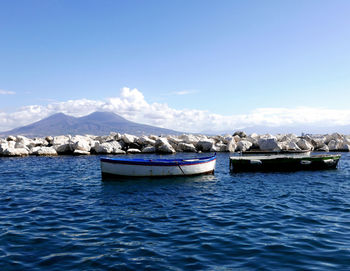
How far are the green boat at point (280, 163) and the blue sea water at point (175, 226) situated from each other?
20.4 ft

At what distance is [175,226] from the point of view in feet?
35.2

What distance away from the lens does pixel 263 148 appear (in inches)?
1727

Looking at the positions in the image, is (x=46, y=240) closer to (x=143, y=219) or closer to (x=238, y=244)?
(x=143, y=219)

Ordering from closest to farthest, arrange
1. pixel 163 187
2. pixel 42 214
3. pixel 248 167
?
pixel 42 214
pixel 163 187
pixel 248 167

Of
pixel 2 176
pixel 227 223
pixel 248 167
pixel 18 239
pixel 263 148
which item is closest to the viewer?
pixel 18 239

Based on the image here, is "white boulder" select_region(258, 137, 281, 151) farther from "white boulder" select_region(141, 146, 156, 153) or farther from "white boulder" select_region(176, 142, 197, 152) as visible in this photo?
"white boulder" select_region(141, 146, 156, 153)

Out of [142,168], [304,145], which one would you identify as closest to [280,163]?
[142,168]

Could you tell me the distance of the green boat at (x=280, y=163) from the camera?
85.8 feet

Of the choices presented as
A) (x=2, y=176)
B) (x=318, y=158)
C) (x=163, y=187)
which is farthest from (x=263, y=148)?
(x=2, y=176)

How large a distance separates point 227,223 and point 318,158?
19570 millimetres

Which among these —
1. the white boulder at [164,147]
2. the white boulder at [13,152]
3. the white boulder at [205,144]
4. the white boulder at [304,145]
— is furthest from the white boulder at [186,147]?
the white boulder at [13,152]

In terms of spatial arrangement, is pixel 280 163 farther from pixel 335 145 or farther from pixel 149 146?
pixel 335 145

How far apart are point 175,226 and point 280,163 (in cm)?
1859

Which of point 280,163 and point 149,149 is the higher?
point 149,149
